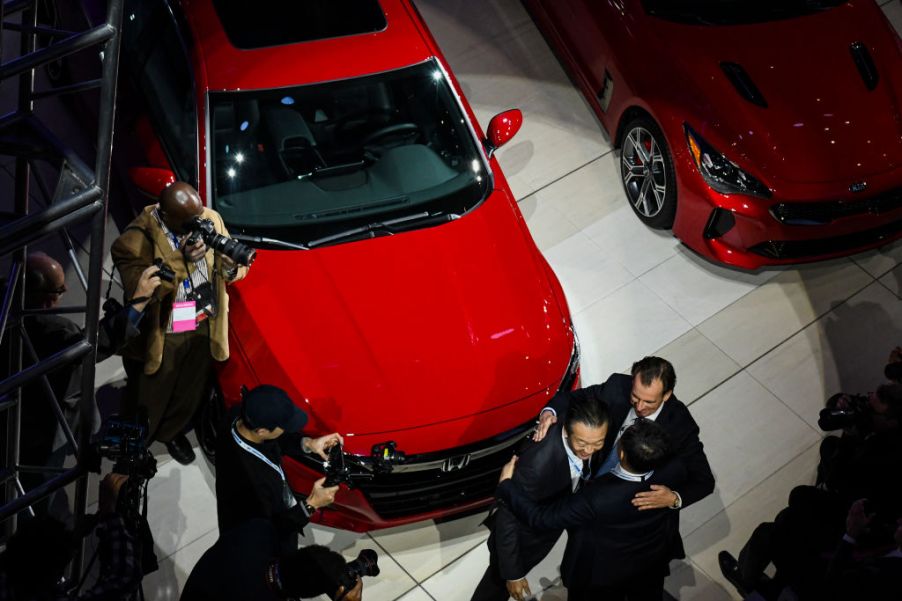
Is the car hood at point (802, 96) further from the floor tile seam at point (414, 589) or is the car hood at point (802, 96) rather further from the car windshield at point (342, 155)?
the floor tile seam at point (414, 589)

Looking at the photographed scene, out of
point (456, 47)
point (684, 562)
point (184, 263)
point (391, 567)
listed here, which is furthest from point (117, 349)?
point (456, 47)

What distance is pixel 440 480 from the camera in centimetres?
469

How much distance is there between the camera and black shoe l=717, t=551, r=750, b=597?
5.05 metres

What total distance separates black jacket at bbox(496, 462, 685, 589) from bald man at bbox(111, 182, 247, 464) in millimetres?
1659

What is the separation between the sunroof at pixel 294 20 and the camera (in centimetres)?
546

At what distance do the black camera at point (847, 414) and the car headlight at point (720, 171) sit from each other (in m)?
1.42

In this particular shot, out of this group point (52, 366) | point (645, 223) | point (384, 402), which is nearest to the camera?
point (52, 366)

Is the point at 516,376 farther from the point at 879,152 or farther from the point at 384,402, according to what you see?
the point at 879,152

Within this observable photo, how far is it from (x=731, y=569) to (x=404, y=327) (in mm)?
2170

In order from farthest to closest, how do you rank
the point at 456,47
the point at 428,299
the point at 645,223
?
the point at 456,47
the point at 645,223
the point at 428,299

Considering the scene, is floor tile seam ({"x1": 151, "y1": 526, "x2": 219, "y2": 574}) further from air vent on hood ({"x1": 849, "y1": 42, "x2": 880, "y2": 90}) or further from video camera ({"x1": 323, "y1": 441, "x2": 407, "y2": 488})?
air vent on hood ({"x1": 849, "y1": 42, "x2": 880, "y2": 90})

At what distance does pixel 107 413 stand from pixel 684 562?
333cm

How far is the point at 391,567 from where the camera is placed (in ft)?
16.5

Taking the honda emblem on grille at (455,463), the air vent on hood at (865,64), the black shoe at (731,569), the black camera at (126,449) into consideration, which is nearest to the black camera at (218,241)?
the black camera at (126,449)
